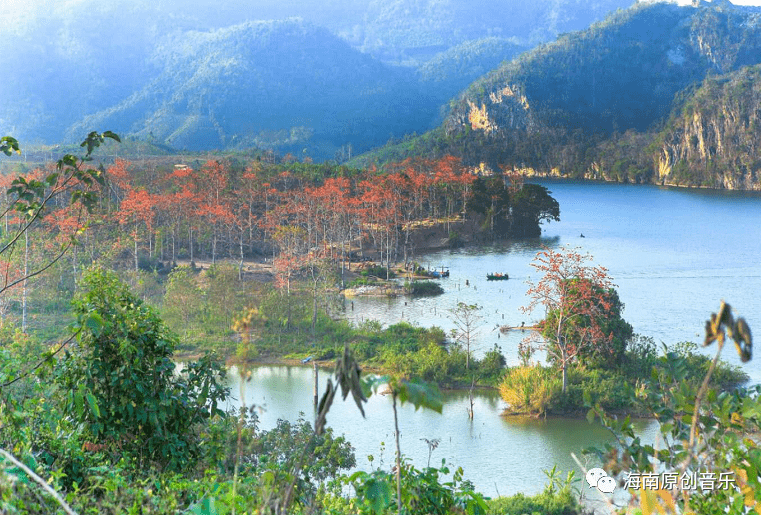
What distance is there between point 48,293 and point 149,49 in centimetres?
10162

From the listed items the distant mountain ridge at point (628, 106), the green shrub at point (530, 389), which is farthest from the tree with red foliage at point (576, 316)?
the distant mountain ridge at point (628, 106)

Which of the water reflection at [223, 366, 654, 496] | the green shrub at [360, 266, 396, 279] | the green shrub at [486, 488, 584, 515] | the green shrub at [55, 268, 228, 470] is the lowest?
the water reflection at [223, 366, 654, 496]

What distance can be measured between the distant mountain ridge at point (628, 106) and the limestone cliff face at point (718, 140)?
0.27 feet

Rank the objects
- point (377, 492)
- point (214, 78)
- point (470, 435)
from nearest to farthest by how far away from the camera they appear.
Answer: point (377, 492)
point (470, 435)
point (214, 78)

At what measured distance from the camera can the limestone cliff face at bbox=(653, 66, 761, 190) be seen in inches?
2431

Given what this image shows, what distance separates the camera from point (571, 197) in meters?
53.0

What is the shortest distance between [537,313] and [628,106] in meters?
76.9

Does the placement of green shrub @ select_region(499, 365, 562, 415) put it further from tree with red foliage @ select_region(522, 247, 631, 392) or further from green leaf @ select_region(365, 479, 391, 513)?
green leaf @ select_region(365, 479, 391, 513)

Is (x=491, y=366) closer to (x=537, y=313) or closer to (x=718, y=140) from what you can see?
(x=537, y=313)

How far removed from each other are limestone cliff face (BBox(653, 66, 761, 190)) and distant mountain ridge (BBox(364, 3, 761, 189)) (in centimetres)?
8

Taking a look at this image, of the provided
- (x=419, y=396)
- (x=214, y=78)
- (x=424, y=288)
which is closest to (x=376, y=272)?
(x=424, y=288)

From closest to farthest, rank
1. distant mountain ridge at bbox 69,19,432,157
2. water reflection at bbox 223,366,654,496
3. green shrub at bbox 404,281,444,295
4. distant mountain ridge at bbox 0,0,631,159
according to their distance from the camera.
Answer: water reflection at bbox 223,366,654,496, green shrub at bbox 404,281,444,295, distant mountain ridge at bbox 69,19,432,157, distant mountain ridge at bbox 0,0,631,159

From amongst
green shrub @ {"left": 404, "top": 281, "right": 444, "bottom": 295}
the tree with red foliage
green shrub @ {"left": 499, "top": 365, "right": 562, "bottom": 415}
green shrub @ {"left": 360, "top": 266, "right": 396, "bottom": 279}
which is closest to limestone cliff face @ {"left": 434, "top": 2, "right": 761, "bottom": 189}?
green shrub @ {"left": 360, "top": 266, "right": 396, "bottom": 279}

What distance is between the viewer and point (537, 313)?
19.7 m
